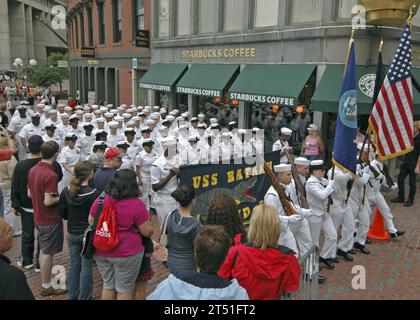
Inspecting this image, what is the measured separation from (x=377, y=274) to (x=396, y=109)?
2.82 metres

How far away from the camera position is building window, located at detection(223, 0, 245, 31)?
46.6 ft

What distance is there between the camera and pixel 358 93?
1004 cm

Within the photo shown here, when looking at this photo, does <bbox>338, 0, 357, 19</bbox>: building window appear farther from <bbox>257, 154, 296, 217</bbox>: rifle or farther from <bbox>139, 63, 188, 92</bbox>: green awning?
<bbox>139, 63, 188, 92</bbox>: green awning

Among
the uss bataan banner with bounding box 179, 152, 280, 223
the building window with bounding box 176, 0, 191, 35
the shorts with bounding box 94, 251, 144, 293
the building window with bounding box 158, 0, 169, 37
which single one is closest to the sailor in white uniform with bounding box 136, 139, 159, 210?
the uss bataan banner with bounding box 179, 152, 280, 223

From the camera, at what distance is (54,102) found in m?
31.4

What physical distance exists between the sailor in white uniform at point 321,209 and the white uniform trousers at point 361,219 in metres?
0.79

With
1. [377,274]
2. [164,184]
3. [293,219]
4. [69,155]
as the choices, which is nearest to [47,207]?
[164,184]

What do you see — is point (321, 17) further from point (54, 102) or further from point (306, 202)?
point (54, 102)

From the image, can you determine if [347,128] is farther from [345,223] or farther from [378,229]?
[378,229]

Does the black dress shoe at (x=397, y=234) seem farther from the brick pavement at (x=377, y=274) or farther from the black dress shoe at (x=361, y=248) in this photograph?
the black dress shoe at (x=361, y=248)

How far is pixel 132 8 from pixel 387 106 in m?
18.5

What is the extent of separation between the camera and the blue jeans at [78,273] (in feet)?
15.1
